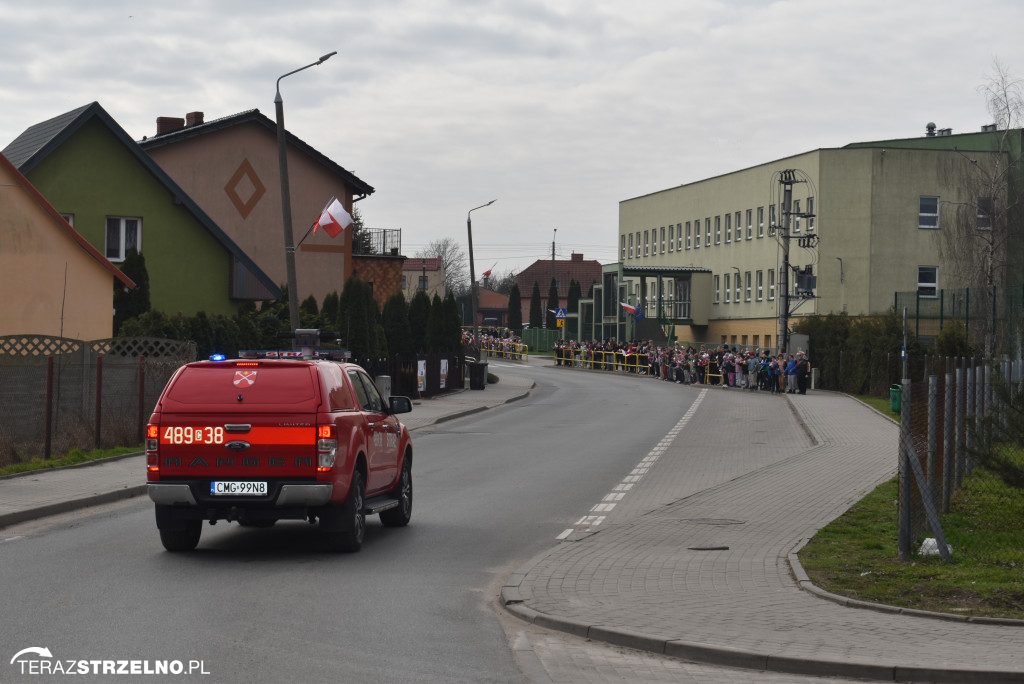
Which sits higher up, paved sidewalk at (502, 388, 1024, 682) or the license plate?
the license plate

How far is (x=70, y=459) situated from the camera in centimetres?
2008

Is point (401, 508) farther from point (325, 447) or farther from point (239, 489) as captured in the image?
point (239, 489)

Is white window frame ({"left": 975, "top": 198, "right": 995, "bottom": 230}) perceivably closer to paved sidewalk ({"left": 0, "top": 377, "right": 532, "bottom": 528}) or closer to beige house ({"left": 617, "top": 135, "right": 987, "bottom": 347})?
beige house ({"left": 617, "top": 135, "right": 987, "bottom": 347})

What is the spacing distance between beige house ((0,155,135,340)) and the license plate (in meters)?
19.6

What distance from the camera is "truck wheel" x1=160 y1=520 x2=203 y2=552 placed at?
1202 cm

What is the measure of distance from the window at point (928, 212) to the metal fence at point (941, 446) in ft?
191

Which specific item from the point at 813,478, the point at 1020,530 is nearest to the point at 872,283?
the point at 813,478

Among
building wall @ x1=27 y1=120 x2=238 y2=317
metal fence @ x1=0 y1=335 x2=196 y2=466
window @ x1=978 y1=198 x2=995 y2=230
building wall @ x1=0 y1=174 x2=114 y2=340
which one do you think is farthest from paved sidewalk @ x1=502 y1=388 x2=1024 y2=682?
window @ x1=978 y1=198 x2=995 y2=230

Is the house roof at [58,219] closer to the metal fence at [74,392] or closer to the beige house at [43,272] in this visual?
the beige house at [43,272]

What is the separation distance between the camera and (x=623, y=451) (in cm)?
2516

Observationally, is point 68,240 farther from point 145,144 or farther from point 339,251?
point 339,251

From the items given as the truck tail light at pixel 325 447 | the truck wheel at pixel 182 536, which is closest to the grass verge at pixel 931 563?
the truck tail light at pixel 325 447

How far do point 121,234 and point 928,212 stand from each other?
1913 inches

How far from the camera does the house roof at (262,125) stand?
170ft
